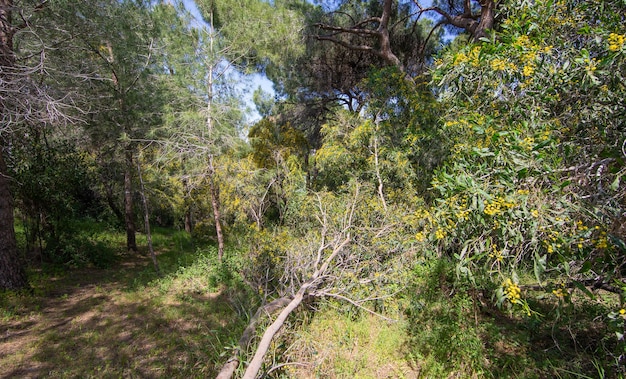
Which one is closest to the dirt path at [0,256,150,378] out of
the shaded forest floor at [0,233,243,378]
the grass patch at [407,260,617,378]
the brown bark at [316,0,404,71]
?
the shaded forest floor at [0,233,243,378]

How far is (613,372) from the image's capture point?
2.49 metres

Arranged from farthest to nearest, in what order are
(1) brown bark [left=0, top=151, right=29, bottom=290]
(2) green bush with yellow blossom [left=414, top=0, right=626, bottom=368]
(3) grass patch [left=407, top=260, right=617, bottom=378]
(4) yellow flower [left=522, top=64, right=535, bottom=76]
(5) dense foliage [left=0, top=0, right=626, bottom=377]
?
(1) brown bark [left=0, top=151, right=29, bottom=290], (3) grass patch [left=407, top=260, right=617, bottom=378], (4) yellow flower [left=522, top=64, right=535, bottom=76], (5) dense foliage [left=0, top=0, right=626, bottom=377], (2) green bush with yellow blossom [left=414, top=0, right=626, bottom=368]

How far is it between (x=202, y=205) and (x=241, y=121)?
3.98 m

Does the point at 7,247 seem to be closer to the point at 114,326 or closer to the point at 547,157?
the point at 114,326

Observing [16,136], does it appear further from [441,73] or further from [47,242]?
[441,73]

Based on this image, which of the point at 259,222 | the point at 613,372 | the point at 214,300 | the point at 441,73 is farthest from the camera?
the point at 259,222

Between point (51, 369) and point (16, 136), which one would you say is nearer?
point (51, 369)

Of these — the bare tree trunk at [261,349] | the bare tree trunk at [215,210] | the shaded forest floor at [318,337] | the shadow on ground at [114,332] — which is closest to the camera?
the bare tree trunk at [261,349]

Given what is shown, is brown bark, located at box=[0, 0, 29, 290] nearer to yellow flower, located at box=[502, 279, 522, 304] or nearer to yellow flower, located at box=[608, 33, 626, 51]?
yellow flower, located at box=[502, 279, 522, 304]

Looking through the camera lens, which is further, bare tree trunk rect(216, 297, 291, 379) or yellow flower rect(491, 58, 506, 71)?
bare tree trunk rect(216, 297, 291, 379)

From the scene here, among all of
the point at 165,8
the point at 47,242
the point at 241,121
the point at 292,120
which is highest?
the point at 165,8

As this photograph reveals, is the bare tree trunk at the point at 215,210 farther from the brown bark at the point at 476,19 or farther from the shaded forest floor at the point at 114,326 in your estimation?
the brown bark at the point at 476,19

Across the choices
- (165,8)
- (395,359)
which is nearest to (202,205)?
(165,8)

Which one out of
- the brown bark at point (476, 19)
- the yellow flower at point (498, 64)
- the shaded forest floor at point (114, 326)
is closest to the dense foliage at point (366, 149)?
the yellow flower at point (498, 64)
